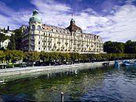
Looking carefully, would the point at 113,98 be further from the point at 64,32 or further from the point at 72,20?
the point at 72,20

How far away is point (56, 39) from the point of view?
153 meters

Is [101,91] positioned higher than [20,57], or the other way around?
[20,57]

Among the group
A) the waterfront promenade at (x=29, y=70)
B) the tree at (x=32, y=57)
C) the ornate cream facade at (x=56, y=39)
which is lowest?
the waterfront promenade at (x=29, y=70)

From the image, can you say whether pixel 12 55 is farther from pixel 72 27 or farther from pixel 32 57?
pixel 72 27

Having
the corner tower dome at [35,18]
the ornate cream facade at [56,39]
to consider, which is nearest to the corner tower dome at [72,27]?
the ornate cream facade at [56,39]

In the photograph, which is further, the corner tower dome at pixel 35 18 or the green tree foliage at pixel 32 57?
the corner tower dome at pixel 35 18

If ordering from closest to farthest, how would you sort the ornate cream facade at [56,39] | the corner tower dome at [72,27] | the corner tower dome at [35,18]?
the corner tower dome at [35,18]
the ornate cream facade at [56,39]
the corner tower dome at [72,27]

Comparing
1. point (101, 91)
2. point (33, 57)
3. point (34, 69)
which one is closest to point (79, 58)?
point (33, 57)

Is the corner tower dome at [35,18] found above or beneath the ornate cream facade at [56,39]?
above

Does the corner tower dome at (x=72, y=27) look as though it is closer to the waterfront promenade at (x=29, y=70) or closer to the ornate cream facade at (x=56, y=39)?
the ornate cream facade at (x=56, y=39)

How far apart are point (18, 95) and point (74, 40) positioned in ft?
419

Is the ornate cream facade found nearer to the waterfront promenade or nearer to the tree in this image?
Result: the tree

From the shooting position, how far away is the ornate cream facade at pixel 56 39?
453ft

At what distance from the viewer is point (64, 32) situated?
163 metres
